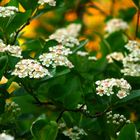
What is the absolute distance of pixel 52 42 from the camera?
1.73m

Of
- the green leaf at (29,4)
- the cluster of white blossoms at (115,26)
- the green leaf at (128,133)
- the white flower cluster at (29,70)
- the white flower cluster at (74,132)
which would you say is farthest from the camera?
the cluster of white blossoms at (115,26)

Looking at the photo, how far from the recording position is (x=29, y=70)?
149cm

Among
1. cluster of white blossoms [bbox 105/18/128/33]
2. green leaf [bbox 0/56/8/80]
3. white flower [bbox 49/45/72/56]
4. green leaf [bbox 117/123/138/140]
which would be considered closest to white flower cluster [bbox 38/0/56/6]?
white flower [bbox 49/45/72/56]

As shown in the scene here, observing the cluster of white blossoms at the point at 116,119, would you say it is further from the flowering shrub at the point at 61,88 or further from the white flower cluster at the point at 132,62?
the white flower cluster at the point at 132,62

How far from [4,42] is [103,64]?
0.46 meters

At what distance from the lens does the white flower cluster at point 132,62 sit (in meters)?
1.75

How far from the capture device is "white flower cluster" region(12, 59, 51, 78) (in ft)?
4.82

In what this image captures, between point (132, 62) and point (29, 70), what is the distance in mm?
439

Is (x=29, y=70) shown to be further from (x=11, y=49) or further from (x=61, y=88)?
(x=61, y=88)

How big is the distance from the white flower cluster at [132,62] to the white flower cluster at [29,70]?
1.14ft

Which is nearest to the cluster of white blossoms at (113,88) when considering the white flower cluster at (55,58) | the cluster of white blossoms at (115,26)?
the white flower cluster at (55,58)

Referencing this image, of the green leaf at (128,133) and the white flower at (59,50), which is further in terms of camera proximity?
the white flower at (59,50)

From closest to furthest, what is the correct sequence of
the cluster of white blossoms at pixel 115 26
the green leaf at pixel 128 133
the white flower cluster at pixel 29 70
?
the green leaf at pixel 128 133
the white flower cluster at pixel 29 70
the cluster of white blossoms at pixel 115 26

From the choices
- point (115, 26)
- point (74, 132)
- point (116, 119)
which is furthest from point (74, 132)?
point (115, 26)
